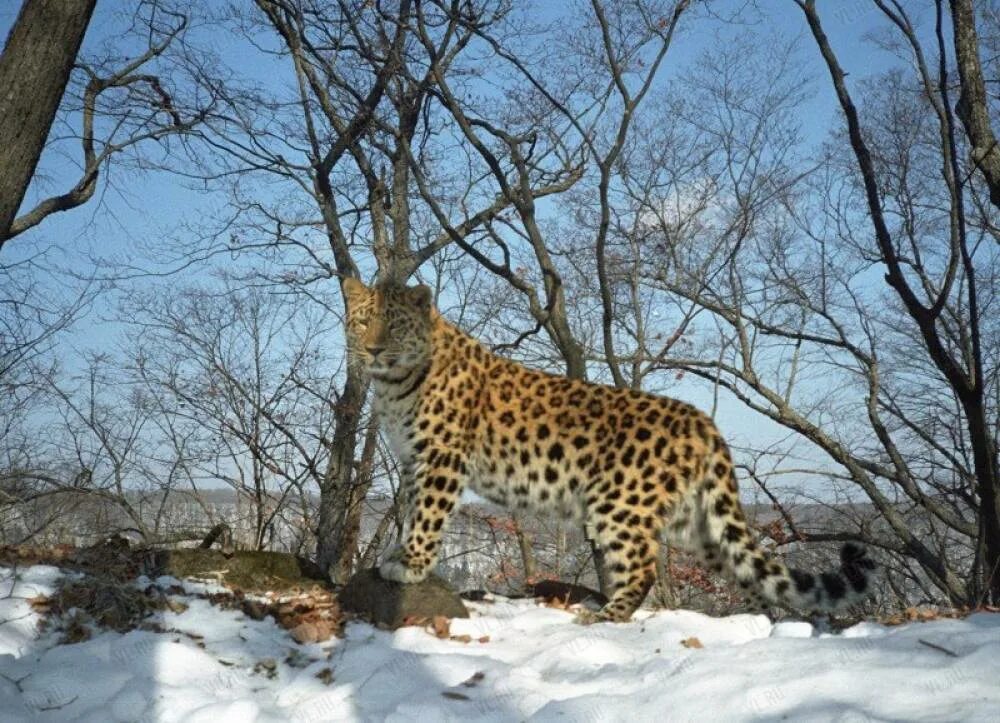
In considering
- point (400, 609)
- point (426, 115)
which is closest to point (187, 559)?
point (400, 609)

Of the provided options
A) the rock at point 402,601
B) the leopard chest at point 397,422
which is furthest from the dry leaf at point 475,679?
the leopard chest at point 397,422

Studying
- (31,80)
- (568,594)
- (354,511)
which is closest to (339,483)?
(354,511)

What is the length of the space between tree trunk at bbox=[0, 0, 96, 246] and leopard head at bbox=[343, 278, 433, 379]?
9.01ft

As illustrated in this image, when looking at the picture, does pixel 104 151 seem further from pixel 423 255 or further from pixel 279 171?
pixel 423 255

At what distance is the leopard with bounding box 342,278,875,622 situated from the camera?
253 inches

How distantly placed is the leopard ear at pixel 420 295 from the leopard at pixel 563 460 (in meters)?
0.01

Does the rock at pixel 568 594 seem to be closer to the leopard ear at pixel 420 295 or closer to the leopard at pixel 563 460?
the leopard at pixel 563 460

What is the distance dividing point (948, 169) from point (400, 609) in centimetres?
629

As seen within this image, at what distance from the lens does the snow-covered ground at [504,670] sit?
412 centimetres

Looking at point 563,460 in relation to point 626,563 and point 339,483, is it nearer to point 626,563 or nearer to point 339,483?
point 626,563

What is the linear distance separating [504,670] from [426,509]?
188 centimetres

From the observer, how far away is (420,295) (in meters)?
7.57

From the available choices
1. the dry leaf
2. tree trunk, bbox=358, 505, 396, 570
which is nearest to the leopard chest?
the dry leaf

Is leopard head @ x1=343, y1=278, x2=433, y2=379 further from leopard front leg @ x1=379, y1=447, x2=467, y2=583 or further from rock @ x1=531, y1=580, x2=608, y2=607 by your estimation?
rock @ x1=531, y1=580, x2=608, y2=607
